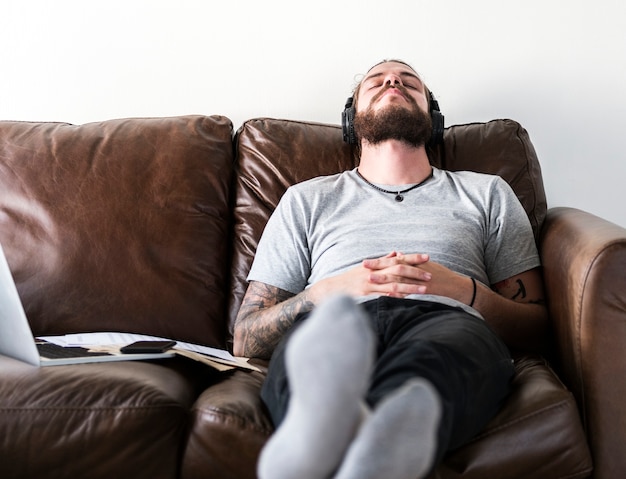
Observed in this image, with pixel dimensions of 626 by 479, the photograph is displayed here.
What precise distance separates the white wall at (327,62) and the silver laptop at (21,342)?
1047 millimetres

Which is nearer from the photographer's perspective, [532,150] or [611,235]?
[611,235]

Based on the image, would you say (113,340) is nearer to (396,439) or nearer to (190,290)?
(190,290)

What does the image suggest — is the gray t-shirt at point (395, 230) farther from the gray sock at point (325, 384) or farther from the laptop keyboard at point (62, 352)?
the gray sock at point (325, 384)

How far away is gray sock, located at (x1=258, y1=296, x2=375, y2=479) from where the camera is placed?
77 cm

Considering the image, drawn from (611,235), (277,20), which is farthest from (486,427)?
(277,20)

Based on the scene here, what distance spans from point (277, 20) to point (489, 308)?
1.20 meters

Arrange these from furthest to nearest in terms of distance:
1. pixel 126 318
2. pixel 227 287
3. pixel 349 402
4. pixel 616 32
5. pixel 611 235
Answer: pixel 616 32 < pixel 227 287 < pixel 126 318 < pixel 611 235 < pixel 349 402

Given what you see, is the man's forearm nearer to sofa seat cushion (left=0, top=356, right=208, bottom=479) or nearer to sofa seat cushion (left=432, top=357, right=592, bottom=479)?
sofa seat cushion (left=432, top=357, right=592, bottom=479)

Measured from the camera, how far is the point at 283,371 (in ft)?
3.84

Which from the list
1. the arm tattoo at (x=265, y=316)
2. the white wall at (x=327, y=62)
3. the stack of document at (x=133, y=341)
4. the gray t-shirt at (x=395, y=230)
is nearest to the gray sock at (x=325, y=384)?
the stack of document at (x=133, y=341)

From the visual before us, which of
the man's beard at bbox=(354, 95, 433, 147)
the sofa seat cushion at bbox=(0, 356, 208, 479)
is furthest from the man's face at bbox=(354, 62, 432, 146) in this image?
the sofa seat cushion at bbox=(0, 356, 208, 479)

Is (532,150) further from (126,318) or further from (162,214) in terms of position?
(126,318)

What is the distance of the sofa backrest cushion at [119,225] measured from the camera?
1816mm

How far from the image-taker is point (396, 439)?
2.60 ft
